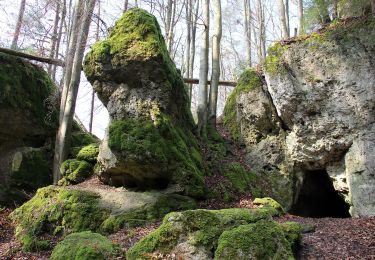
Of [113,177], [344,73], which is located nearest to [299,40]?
[344,73]

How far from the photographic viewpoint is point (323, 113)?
1159cm

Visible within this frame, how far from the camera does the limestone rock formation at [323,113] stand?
10938 mm

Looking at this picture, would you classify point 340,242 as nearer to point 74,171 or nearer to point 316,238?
point 316,238

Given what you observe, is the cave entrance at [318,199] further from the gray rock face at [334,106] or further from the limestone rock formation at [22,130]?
the limestone rock formation at [22,130]

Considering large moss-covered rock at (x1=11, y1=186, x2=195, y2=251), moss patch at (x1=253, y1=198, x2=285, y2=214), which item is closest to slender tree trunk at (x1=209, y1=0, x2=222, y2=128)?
moss patch at (x1=253, y1=198, x2=285, y2=214)

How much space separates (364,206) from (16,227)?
32.4ft

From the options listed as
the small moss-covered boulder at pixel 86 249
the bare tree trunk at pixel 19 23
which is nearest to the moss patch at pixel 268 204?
the small moss-covered boulder at pixel 86 249

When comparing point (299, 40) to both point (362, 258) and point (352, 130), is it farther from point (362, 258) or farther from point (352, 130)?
point (362, 258)

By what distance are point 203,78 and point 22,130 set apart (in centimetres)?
712

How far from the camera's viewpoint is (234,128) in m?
14.0

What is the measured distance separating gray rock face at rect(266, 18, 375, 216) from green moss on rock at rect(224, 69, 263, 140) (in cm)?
102

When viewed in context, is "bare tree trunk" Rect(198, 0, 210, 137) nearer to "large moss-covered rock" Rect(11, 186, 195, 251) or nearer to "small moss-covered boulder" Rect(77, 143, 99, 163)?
"small moss-covered boulder" Rect(77, 143, 99, 163)

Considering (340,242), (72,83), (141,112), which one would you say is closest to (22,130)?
(72,83)

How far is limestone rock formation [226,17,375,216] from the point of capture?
431 inches
